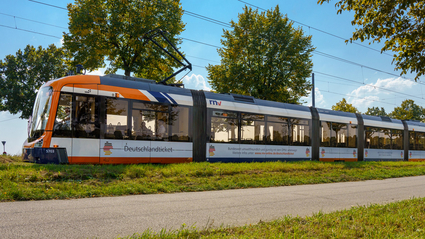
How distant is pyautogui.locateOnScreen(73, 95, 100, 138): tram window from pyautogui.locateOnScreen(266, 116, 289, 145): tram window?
9.23 metres

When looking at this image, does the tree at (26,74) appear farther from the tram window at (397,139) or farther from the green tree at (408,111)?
the green tree at (408,111)

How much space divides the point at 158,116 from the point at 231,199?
6856 millimetres

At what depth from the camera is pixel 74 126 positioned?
475 inches

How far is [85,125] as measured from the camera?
40.3ft

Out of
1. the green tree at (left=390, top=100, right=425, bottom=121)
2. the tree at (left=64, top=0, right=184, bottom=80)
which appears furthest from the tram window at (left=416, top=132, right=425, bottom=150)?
the green tree at (left=390, top=100, right=425, bottom=121)

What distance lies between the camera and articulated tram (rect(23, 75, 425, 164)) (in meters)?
12.0

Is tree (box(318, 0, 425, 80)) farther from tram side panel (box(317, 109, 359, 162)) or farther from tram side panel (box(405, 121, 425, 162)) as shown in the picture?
tram side panel (box(405, 121, 425, 162))

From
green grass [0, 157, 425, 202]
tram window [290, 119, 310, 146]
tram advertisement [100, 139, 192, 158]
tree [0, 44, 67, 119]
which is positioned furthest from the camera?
tree [0, 44, 67, 119]

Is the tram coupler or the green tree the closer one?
the tram coupler

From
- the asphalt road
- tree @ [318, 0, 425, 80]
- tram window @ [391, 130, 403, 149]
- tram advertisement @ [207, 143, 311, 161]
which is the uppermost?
tree @ [318, 0, 425, 80]

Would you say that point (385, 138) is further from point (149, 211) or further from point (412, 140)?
point (149, 211)

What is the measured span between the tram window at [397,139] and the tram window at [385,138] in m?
0.49

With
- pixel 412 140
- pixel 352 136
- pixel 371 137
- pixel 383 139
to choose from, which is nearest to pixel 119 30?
pixel 352 136

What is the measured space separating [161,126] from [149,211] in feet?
26.2
